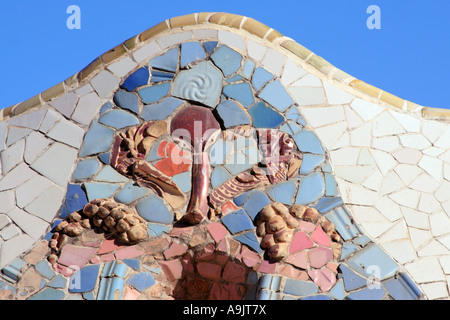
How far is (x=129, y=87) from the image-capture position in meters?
9.05

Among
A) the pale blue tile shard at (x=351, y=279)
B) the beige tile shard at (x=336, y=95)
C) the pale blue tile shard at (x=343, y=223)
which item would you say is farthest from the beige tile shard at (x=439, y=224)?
the beige tile shard at (x=336, y=95)

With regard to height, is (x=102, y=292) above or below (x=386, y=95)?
below

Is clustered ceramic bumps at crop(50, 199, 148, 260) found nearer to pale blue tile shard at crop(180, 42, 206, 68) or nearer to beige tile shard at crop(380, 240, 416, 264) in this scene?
pale blue tile shard at crop(180, 42, 206, 68)

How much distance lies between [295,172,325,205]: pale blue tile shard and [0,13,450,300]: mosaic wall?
0.4 inches

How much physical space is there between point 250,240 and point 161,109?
1.33 m

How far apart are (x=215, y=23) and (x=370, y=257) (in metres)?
2.35

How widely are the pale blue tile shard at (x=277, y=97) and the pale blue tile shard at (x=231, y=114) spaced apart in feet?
0.69

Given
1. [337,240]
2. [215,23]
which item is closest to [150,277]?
[337,240]

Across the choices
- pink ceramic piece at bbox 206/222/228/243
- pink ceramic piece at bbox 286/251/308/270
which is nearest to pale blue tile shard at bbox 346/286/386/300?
pink ceramic piece at bbox 286/251/308/270

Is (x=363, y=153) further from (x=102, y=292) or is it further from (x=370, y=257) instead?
(x=102, y=292)

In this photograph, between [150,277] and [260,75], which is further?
[260,75]

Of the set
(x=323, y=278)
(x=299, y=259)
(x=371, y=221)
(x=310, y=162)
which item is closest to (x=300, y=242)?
(x=299, y=259)

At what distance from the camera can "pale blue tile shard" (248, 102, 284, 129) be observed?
28.8ft

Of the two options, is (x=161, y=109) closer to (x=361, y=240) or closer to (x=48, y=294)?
(x=48, y=294)
